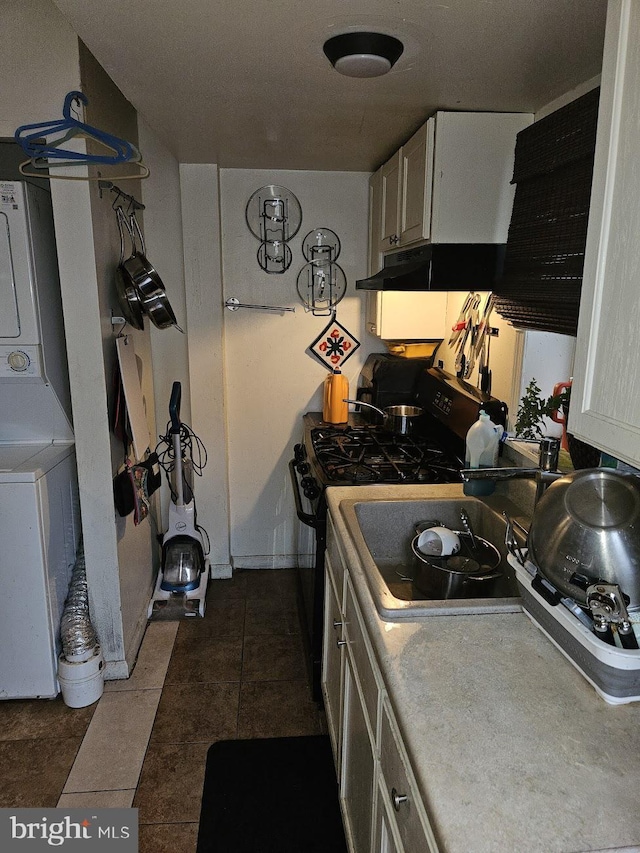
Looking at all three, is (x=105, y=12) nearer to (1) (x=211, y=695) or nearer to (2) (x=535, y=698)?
(2) (x=535, y=698)

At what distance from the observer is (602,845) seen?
0.82 metres

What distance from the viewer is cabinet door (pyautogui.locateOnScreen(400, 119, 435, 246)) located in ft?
6.88

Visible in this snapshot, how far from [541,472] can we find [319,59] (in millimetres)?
1247

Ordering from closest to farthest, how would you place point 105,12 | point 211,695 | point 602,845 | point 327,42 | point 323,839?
1. point 602,845
2. point 105,12
3. point 327,42
4. point 323,839
5. point 211,695

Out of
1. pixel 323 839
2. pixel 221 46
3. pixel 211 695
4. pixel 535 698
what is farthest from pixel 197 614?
pixel 221 46

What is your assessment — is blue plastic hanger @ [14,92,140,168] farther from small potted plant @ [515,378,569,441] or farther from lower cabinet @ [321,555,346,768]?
lower cabinet @ [321,555,346,768]

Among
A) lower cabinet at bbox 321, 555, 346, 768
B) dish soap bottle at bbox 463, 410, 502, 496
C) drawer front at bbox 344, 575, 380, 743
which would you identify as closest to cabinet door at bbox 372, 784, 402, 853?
drawer front at bbox 344, 575, 380, 743

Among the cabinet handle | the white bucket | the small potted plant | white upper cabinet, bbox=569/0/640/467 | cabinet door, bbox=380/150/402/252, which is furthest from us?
cabinet door, bbox=380/150/402/252

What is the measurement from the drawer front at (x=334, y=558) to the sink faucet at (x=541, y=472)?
1.60 ft

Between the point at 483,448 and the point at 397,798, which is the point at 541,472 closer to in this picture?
the point at 483,448

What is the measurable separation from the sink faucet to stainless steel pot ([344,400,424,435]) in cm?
120

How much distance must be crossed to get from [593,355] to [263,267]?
2469mm

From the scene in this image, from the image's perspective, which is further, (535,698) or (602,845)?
(535,698)

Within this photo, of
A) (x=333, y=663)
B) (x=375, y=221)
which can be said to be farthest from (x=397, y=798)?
(x=375, y=221)
